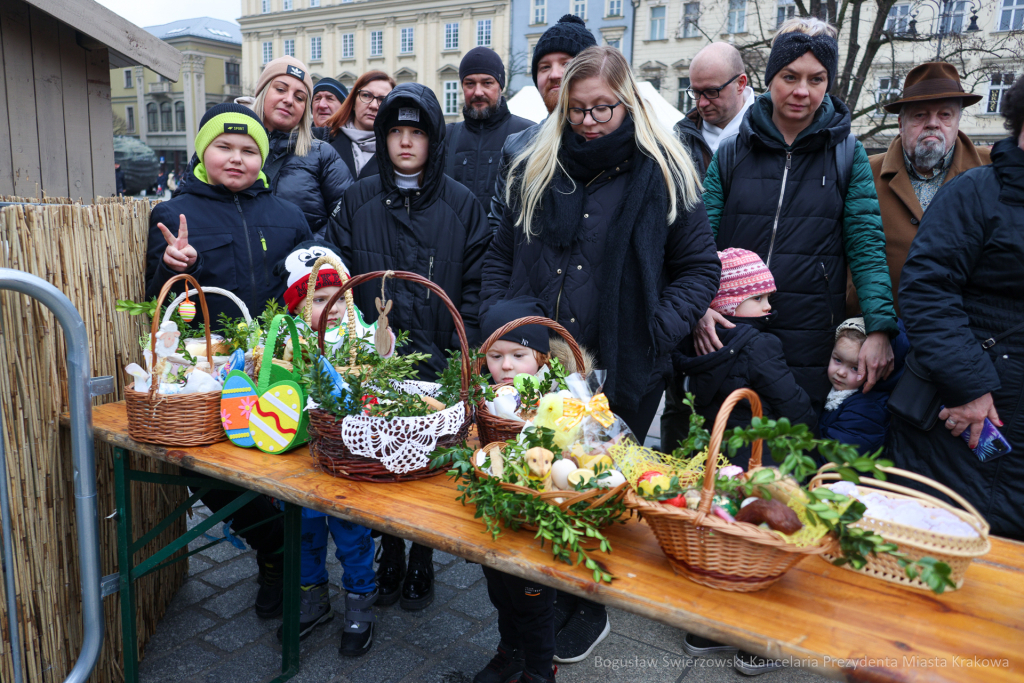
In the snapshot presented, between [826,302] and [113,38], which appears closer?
[826,302]

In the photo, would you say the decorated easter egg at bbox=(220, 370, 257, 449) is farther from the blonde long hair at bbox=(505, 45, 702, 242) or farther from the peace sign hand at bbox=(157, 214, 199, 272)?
the blonde long hair at bbox=(505, 45, 702, 242)

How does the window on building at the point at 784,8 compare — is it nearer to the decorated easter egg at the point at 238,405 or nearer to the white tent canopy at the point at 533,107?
the white tent canopy at the point at 533,107

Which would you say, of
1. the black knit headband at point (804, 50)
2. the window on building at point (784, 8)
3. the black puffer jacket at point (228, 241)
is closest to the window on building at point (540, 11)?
the window on building at point (784, 8)

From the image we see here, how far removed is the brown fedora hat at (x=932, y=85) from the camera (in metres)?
2.96

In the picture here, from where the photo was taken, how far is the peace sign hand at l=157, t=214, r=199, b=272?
8.23 ft

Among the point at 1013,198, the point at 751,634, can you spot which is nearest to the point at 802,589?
the point at 751,634

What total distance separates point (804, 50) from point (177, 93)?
57472 mm

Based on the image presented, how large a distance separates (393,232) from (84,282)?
1132 mm

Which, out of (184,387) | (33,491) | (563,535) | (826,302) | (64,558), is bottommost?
(64,558)

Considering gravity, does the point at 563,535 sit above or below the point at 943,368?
below

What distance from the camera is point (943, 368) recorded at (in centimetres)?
221

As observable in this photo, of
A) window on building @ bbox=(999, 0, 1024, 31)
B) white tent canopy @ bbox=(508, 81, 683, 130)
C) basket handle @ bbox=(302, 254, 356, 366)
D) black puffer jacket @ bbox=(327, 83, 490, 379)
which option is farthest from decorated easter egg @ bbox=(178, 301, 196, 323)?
window on building @ bbox=(999, 0, 1024, 31)

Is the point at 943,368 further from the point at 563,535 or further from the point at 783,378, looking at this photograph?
the point at 563,535

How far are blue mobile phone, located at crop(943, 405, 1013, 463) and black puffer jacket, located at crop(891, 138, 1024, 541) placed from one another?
0.06 feet
